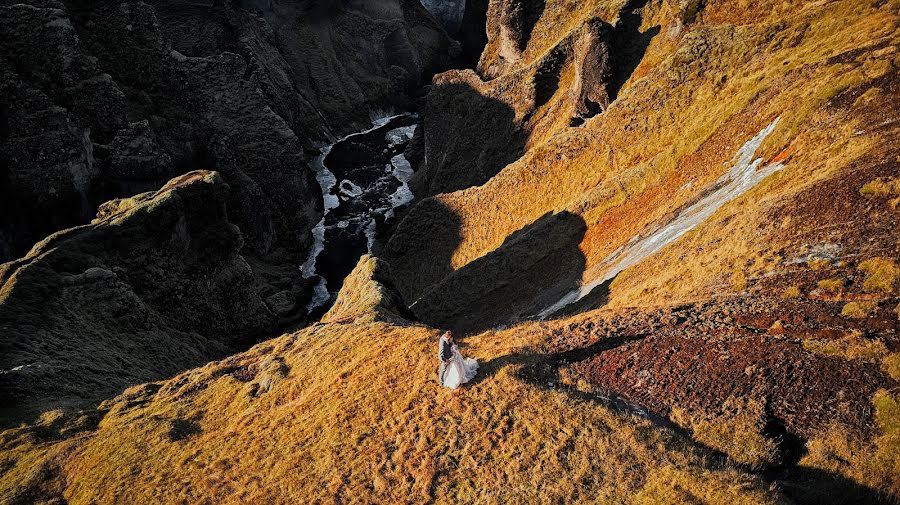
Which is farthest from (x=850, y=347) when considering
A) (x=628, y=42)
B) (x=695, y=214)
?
(x=628, y=42)

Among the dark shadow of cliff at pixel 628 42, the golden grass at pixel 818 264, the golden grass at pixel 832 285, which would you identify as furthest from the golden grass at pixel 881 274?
the dark shadow of cliff at pixel 628 42

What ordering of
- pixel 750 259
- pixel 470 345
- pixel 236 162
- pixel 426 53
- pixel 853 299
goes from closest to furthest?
pixel 853 299
pixel 750 259
pixel 470 345
pixel 236 162
pixel 426 53

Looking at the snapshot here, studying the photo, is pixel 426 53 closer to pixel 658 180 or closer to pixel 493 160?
pixel 493 160

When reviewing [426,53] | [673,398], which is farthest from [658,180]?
[426,53]

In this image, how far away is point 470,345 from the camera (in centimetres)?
2223

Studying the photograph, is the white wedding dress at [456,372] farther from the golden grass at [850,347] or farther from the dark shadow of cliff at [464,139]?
the dark shadow of cliff at [464,139]

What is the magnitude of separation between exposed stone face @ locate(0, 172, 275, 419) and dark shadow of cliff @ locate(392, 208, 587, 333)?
1912 cm

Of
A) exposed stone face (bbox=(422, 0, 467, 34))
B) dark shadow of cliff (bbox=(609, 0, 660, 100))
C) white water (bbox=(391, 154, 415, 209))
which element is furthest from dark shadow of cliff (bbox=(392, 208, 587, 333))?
exposed stone face (bbox=(422, 0, 467, 34))

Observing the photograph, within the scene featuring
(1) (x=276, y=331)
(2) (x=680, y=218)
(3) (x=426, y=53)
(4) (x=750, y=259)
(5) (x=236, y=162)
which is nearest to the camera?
(4) (x=750, y=259)

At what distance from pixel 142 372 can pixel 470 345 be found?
25.2 m

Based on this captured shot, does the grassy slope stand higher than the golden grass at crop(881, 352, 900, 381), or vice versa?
the grassy slope

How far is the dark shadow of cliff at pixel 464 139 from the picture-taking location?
68.6 meters

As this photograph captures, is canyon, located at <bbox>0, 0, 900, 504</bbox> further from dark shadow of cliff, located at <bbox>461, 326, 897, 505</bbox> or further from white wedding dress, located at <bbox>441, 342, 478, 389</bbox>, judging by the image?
white wedding dress, located at <bbox>441, 342, 478, 389</bbox>

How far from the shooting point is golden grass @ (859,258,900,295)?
1549cm
